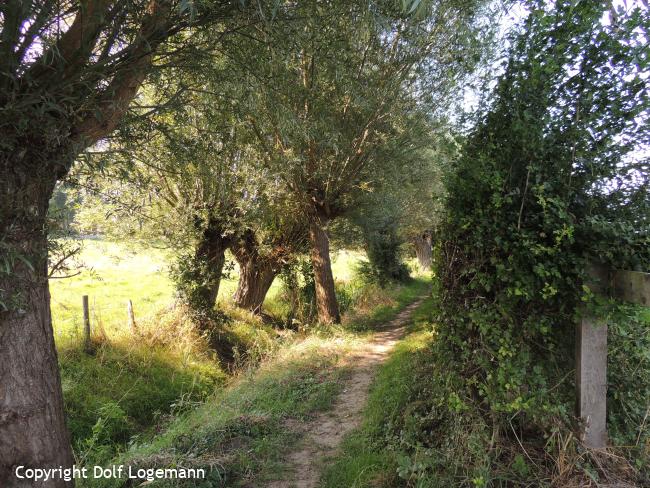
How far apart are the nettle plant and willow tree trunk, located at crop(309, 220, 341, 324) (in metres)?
9.19

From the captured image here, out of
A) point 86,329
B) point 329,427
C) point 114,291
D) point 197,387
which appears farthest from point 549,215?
point 114,291

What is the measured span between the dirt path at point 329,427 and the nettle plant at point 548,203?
2.09 metres

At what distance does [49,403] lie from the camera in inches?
146

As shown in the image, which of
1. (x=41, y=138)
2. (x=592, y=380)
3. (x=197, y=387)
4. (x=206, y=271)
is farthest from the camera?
(x=206, y=271)

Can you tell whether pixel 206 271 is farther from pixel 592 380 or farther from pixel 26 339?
pixel 592 380

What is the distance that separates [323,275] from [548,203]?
1028 cm

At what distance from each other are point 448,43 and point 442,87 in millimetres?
1581

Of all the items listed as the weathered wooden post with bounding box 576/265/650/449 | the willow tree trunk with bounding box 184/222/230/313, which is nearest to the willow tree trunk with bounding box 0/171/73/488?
the weathered wooden post with bounding box 576/265/650/449

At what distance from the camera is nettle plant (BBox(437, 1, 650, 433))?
11.3 ft

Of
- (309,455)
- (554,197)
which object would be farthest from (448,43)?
(309,455)

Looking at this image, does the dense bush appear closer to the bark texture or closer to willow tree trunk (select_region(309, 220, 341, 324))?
willow tree trunk (select_region(309, 220, 341, 324))

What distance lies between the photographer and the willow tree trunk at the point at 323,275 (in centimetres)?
1325

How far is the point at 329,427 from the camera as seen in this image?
19.9 ft

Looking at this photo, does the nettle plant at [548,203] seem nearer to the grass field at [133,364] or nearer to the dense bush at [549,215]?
the dense bush at [549,215]
